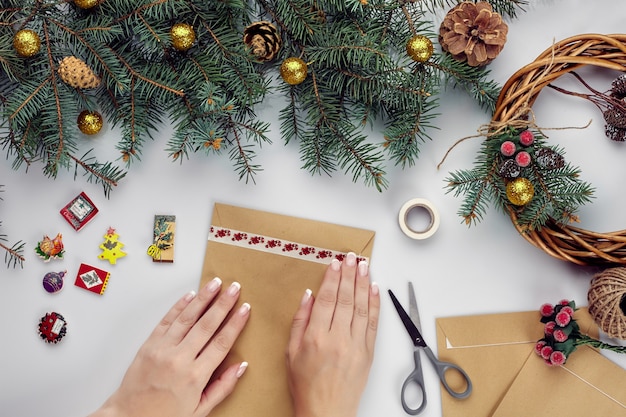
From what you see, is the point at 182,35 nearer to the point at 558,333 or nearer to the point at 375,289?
the point at 375,289

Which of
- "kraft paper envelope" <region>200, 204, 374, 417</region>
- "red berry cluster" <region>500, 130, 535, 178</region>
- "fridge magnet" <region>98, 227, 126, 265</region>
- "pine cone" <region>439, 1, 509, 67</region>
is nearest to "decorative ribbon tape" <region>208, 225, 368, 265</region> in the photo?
"kraft paper envelope" <region>200, 204, 374, 417</region>

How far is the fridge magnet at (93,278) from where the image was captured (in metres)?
1.06

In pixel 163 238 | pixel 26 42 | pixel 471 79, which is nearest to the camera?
pixel 26 42

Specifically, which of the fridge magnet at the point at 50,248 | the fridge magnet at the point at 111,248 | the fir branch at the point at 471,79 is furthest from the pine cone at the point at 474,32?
the fridge magnet at the point at 50,248

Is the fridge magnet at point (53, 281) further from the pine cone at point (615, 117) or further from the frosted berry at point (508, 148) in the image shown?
the pine cone at point (615, 117)

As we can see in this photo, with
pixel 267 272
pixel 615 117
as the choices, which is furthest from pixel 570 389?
pixel 267 272

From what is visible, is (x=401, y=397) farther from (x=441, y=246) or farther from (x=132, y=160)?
(x=132, y=160)

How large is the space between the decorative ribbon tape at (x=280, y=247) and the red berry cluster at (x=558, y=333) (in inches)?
14.0

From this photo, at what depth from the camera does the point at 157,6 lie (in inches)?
33.5

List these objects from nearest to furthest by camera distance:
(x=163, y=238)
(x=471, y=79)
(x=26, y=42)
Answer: (x=26, y=42)
(x=471, y=79)
(x=163, y=238)

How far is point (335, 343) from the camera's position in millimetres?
1039

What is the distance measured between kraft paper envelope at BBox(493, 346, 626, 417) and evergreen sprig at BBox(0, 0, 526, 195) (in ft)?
1.57

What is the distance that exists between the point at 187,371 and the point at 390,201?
1.72 ft

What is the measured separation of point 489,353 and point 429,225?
272mm
